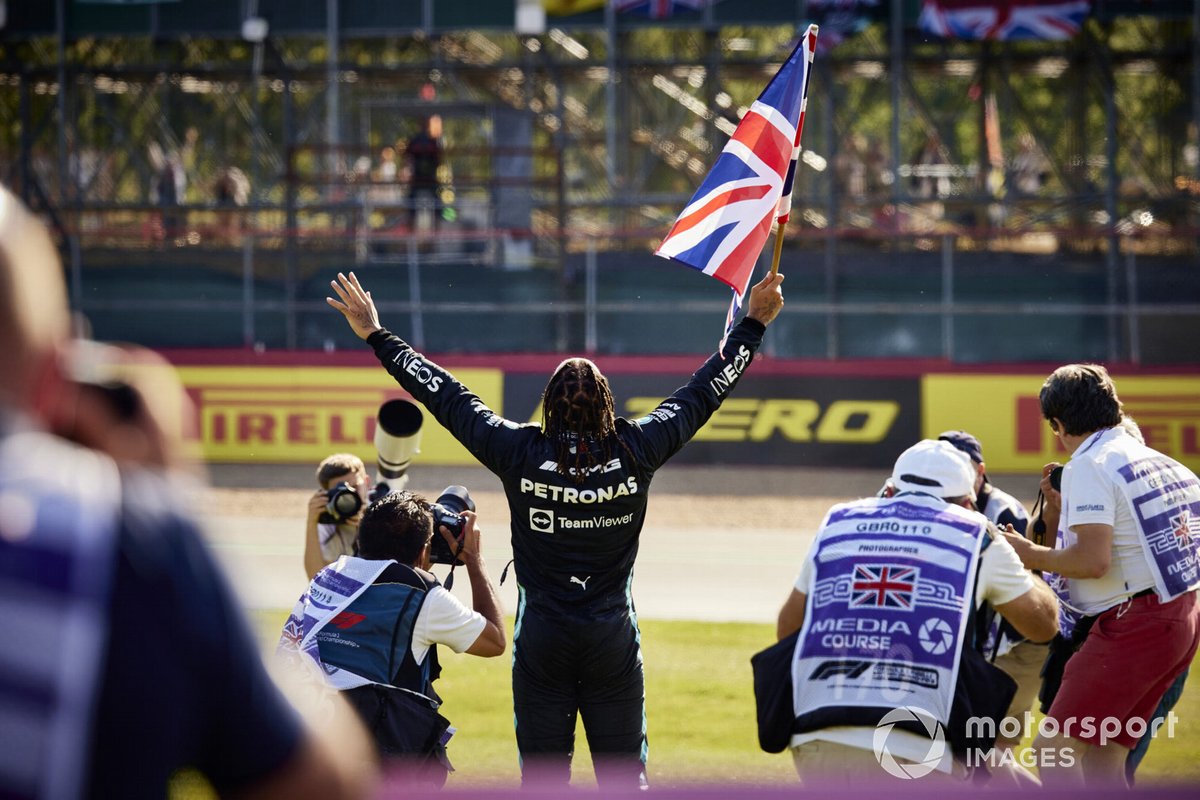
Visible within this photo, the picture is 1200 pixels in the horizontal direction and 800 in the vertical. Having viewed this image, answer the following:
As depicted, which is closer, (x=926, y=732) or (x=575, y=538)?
(x=926, y=732)

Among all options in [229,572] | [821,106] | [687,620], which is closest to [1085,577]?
[229,572]

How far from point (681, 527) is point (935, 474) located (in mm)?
10849

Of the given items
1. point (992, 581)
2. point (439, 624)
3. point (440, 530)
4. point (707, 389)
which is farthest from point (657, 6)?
point (992, 581)

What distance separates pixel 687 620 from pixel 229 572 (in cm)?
934

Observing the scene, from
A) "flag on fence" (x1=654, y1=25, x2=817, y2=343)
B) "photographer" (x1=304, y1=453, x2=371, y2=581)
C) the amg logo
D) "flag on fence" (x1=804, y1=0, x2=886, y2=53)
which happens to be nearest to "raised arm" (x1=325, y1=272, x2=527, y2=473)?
the amg logo

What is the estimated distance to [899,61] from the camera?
2531cm

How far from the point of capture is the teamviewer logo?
4.00m

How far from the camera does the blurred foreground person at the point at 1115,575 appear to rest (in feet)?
18.0

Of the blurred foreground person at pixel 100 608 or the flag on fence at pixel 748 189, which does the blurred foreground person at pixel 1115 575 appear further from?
the blurred foreground person at pixel 100 608

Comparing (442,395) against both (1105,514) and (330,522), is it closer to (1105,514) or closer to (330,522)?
(330,522)

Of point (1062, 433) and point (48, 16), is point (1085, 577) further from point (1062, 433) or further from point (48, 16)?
point (48, 16)

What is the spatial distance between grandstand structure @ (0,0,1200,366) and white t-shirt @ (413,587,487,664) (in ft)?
45.3

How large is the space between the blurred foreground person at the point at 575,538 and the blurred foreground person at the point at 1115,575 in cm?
147

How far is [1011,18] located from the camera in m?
23.6
